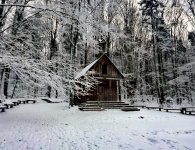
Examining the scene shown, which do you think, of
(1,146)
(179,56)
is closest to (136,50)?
(179,56)

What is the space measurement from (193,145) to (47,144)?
17.0ft

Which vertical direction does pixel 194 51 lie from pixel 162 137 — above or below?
above

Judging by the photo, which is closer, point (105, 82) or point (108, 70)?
point (105, 82)

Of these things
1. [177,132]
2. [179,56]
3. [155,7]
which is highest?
[155,7]

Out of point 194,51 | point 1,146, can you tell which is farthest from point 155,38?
point 1,146

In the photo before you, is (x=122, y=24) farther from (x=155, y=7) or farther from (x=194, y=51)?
(x=194, y=51)

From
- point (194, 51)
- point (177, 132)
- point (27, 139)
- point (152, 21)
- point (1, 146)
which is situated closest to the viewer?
point (1, 146)

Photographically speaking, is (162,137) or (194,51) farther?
(194,51)

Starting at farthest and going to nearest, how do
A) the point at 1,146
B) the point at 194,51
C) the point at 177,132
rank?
the point at 194,51 → the point at 177,132 → the point at 1,146

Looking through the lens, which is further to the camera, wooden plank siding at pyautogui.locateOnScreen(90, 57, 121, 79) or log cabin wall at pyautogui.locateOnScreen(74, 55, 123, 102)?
wooden plank siding at pyautogui.locateOnScreen(90, 57, 121, 79)

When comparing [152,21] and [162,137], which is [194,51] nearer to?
[152,21]

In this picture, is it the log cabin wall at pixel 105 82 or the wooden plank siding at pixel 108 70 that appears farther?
the wooden plank siding at pixel 108 70

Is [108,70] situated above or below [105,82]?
above

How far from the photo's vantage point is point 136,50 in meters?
28.2
